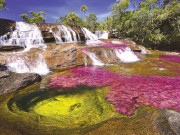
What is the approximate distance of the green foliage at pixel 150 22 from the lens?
922 inches

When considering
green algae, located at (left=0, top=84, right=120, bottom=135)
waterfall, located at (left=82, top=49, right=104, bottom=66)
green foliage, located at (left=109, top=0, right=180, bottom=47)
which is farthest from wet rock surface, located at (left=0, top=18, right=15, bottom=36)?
green foliage, located at (left=109, top=0, right=180, bottom=47)

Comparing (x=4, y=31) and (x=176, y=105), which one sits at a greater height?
(x=4, y=31)

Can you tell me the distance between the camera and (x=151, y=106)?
3646 mm

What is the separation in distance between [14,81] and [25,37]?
12.5 meters

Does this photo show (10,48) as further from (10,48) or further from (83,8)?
(83,8)

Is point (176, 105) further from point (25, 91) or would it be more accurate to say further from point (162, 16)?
point (162, 16)

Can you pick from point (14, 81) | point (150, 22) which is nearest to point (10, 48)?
point (14, 81)

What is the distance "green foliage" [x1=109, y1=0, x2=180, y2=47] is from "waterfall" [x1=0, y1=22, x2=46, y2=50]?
71.8ft

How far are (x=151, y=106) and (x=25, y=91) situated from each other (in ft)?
18.5

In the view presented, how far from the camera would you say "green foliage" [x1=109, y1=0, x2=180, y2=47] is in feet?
76.8

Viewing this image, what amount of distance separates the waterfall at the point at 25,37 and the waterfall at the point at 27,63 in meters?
4.17

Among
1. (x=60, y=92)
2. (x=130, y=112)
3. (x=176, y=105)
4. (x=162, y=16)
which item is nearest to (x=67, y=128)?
(x=130, y=112)

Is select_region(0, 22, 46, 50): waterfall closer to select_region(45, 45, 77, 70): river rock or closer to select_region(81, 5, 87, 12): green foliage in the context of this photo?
select_region(45, 45, 77, 70): river rock

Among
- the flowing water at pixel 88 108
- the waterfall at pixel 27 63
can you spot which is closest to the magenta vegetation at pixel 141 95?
the flowing water at pixel 88 108
